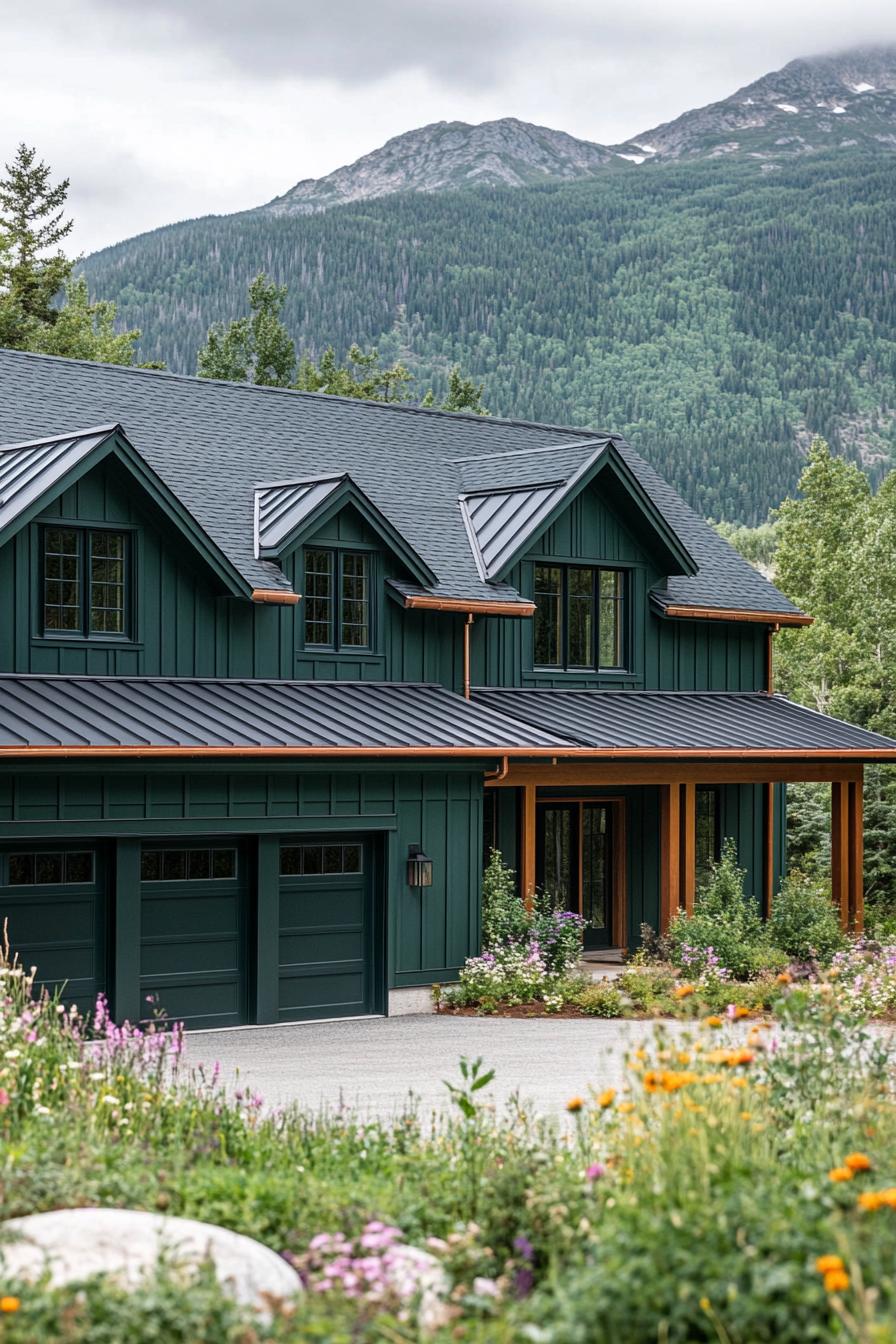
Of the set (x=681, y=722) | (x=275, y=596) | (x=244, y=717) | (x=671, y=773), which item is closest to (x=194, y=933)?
(x=244, y=717)

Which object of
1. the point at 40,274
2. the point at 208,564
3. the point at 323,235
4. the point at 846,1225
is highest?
the point at 323,235

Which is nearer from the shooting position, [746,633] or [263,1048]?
[263,1048]

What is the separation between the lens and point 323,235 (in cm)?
13988

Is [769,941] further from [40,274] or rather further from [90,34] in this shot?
[90,34]

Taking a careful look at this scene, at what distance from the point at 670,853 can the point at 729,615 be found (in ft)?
13.8

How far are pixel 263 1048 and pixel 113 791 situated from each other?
9.03ft

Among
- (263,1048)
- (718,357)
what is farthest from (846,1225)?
(718,357)

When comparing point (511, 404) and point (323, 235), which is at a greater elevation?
point (323, 235)

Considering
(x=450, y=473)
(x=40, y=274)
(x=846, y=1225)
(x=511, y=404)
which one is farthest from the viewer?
(x=511, y=404)

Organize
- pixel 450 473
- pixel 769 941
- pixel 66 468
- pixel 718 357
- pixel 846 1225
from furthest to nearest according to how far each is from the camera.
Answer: pixel 718 357
pixel 450 473
pixel 769 941
pixel 66 468
pixel 846 1225

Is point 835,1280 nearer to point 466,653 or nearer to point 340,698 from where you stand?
point 340,698

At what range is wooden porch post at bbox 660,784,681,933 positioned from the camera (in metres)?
22.5

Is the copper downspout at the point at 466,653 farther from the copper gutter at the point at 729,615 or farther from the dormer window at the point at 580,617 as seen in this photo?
the copper gutter at the point at 729,615

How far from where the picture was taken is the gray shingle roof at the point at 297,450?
68.9 feet
